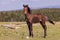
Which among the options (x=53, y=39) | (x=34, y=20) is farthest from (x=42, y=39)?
(x=34, y=20)

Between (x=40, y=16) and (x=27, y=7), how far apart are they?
1.62m

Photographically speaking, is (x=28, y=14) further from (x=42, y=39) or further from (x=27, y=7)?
(x=42, y=39)

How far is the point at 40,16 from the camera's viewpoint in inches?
793

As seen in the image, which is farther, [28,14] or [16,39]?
[28,14]

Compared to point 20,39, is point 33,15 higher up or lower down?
higher up

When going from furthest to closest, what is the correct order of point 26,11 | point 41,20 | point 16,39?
point 41,20, point 26,11, point 16,39

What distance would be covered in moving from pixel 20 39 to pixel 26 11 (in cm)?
227

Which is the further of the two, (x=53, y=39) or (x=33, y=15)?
(x=33, y=15)

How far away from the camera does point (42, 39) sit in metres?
18.4

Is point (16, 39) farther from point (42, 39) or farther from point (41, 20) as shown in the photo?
point (41, 20)

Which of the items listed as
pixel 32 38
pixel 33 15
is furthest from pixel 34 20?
pixel 32 38

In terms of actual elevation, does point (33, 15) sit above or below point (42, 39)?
above

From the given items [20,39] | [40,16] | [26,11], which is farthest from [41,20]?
[20,39]

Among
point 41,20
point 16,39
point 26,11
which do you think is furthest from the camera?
point 41,20
